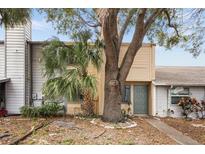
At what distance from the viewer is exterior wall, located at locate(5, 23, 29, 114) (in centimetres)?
1614

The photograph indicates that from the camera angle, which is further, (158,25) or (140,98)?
(140,98)

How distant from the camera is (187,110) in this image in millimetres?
16188

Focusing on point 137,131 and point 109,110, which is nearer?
point 137,131

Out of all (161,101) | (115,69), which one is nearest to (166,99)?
(161,101)

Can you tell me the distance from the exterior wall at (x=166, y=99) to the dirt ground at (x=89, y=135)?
478cm

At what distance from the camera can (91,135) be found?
977 centimetres

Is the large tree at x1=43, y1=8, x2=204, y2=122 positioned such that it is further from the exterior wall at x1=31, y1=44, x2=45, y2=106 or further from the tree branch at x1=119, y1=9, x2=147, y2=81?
the exterior wall at x1=31, y1=44, x2=45, y2=106

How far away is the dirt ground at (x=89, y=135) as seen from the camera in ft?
29.3

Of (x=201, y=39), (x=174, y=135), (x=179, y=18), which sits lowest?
(x=174, y=135)

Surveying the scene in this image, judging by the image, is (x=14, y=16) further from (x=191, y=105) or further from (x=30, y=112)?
(x=191, y=105)

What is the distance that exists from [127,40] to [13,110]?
7.24 meters

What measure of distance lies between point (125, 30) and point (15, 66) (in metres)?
6.39
